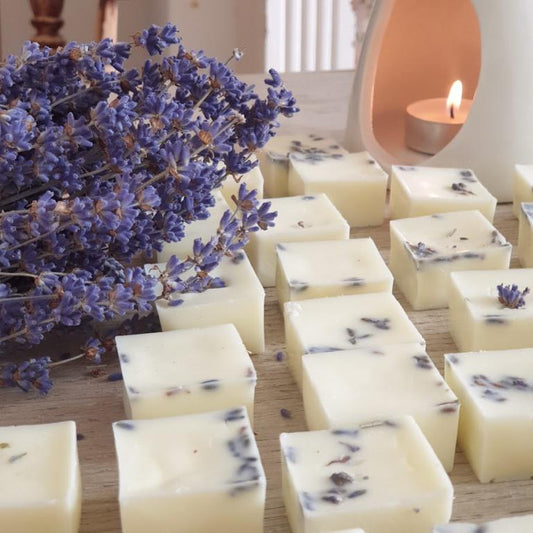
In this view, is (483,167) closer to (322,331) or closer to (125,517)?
(322,331)

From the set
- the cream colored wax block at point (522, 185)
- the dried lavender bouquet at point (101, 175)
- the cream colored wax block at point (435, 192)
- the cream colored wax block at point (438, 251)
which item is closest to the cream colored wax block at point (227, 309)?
the dried lavender bouquet at point (101, 175)

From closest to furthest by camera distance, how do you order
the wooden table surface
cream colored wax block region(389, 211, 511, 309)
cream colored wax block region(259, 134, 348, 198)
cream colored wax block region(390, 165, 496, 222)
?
the wooden table surface → cream colored wax block region(389, 211, 511, 309) → cream colored wax block region(390, 165, 496, 222) → cream colored wax block region(259, 134, 348, 198)

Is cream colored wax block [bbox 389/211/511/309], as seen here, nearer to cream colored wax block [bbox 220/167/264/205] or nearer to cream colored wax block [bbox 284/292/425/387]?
cream colored wax block [bbox 284/292/425/387]

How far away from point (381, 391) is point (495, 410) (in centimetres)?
10

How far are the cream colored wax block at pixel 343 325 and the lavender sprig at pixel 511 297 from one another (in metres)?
0.10

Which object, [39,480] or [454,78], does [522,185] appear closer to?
[454,78]

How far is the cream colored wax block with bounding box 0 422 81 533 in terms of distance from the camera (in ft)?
2.67

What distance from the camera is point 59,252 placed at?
935 millimetres

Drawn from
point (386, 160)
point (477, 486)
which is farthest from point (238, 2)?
point (477, 486)

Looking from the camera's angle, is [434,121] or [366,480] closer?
[366,480]

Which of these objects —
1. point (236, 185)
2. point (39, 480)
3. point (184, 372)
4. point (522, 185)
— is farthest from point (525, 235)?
point (39, 480)

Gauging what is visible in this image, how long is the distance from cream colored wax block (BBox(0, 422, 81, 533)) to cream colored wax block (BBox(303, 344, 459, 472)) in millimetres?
223

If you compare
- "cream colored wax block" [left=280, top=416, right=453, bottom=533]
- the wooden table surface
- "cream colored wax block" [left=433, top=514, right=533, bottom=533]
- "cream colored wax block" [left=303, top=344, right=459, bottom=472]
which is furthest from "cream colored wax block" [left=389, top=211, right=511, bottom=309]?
"cream colored wax block" [left=433, top=514, right=533, bottom=533]

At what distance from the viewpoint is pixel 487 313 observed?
42.2 inches
